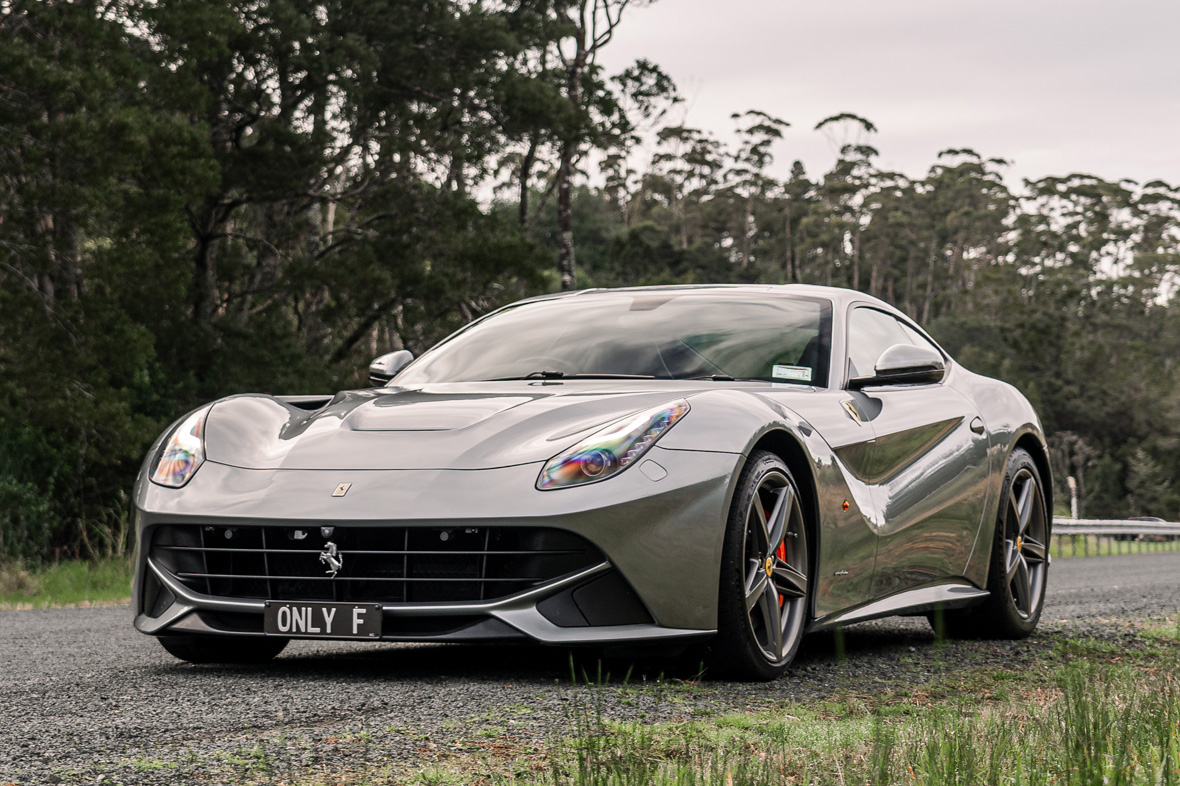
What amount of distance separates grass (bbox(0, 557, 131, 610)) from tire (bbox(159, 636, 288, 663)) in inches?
172

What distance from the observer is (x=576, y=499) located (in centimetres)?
417

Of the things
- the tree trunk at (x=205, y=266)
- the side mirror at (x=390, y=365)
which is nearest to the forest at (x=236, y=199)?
the tree trunk at (x=205, y=266)

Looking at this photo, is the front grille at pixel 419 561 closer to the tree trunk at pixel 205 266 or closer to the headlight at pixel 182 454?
the headlight at pixel 182 454

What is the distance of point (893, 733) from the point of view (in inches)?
117

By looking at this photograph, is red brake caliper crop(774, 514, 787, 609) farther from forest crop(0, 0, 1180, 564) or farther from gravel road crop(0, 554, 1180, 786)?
forest crop(0, 0, 1180, 564)

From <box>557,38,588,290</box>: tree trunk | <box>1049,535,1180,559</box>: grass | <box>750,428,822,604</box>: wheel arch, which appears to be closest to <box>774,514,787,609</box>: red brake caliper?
<box>750,428,822,604</box>: wheel arch

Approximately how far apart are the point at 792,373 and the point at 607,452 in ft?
4.69

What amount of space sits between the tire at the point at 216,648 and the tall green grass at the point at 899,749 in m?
1.73

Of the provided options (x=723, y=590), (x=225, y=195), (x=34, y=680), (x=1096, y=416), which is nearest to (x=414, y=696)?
(x=723, y=590)

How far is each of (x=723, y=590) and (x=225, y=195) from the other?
2565 centimetres

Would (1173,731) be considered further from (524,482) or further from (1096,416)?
(1096,416)

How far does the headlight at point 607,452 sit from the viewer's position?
167 inches

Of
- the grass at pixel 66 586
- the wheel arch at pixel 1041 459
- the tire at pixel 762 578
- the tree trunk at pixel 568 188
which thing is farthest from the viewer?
the tree trunk at pixel 568 188

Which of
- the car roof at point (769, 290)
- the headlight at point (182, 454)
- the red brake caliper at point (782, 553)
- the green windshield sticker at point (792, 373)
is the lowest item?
the red brake caliper at point (782, 553)
